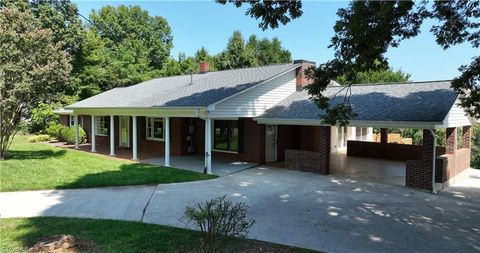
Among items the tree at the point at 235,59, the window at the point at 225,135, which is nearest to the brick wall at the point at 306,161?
the window at the point at 225,135

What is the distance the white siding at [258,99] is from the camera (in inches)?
539

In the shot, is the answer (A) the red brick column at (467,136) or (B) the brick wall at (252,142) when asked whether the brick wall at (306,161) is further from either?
(A) the red brick column at (467,136)

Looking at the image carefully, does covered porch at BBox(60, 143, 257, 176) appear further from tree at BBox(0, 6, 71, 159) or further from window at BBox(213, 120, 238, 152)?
tree at BBox(0, 6, 71, 159)

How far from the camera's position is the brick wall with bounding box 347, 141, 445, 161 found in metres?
17.1

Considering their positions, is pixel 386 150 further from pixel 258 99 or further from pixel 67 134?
pixel 67 134

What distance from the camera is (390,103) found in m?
12.8

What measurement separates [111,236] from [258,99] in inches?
398

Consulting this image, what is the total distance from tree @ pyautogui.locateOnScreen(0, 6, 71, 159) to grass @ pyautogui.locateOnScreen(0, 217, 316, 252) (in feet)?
28.2

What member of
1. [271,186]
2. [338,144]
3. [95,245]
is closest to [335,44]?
[271,186]

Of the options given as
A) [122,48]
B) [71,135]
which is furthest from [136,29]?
[71,135]

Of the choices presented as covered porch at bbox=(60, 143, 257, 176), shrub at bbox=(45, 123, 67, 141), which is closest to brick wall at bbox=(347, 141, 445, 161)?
covered porch at bbox=(60, 143, 257, 176)

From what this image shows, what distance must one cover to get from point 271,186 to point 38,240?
6766 mm

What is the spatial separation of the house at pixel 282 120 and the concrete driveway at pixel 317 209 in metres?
1.72

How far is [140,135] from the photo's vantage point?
20.1m
